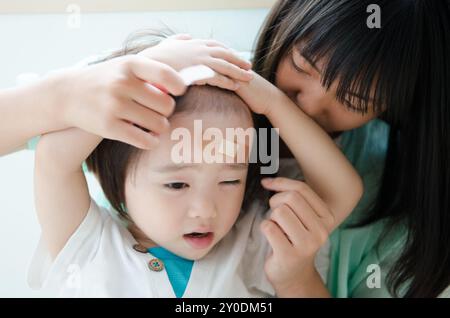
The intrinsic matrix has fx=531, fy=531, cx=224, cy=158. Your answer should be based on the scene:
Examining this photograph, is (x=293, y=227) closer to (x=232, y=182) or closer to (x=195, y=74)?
(x=232, y=182)

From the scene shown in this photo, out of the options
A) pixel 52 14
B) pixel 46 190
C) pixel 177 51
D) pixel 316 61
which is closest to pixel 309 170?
pixel 316 61

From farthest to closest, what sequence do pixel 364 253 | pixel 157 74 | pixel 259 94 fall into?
1. pixel 364 253
2. pixel 259 94
3. pixel 157 74

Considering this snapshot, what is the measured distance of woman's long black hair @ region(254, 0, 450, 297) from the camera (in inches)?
27.4

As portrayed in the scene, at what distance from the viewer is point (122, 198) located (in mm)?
739

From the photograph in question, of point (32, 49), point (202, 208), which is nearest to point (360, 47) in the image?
point (202, 208)

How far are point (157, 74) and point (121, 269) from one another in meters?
0.28

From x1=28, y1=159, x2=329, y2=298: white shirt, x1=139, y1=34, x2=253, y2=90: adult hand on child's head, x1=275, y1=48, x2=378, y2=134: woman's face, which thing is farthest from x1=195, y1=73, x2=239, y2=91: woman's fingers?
x1=28, y1=159, x2=329, y2=298: white shirt

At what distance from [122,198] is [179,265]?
0.12m

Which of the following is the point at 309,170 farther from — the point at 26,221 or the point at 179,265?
the point at 26,221

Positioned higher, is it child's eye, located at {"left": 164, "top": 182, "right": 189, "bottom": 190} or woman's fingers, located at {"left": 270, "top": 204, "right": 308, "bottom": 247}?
child's eye, located at {"left": 164, "top": 182, "right": 189, "bottom": 190}

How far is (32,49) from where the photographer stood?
87 centimetres

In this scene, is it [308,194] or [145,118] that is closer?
[145,118]

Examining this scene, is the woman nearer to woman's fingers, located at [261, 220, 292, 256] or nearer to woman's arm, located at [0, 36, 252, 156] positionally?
woman's arm, located at [0, 36, 252, 156]

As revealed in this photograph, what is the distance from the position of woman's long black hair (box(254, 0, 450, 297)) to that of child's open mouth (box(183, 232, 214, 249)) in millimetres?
254
